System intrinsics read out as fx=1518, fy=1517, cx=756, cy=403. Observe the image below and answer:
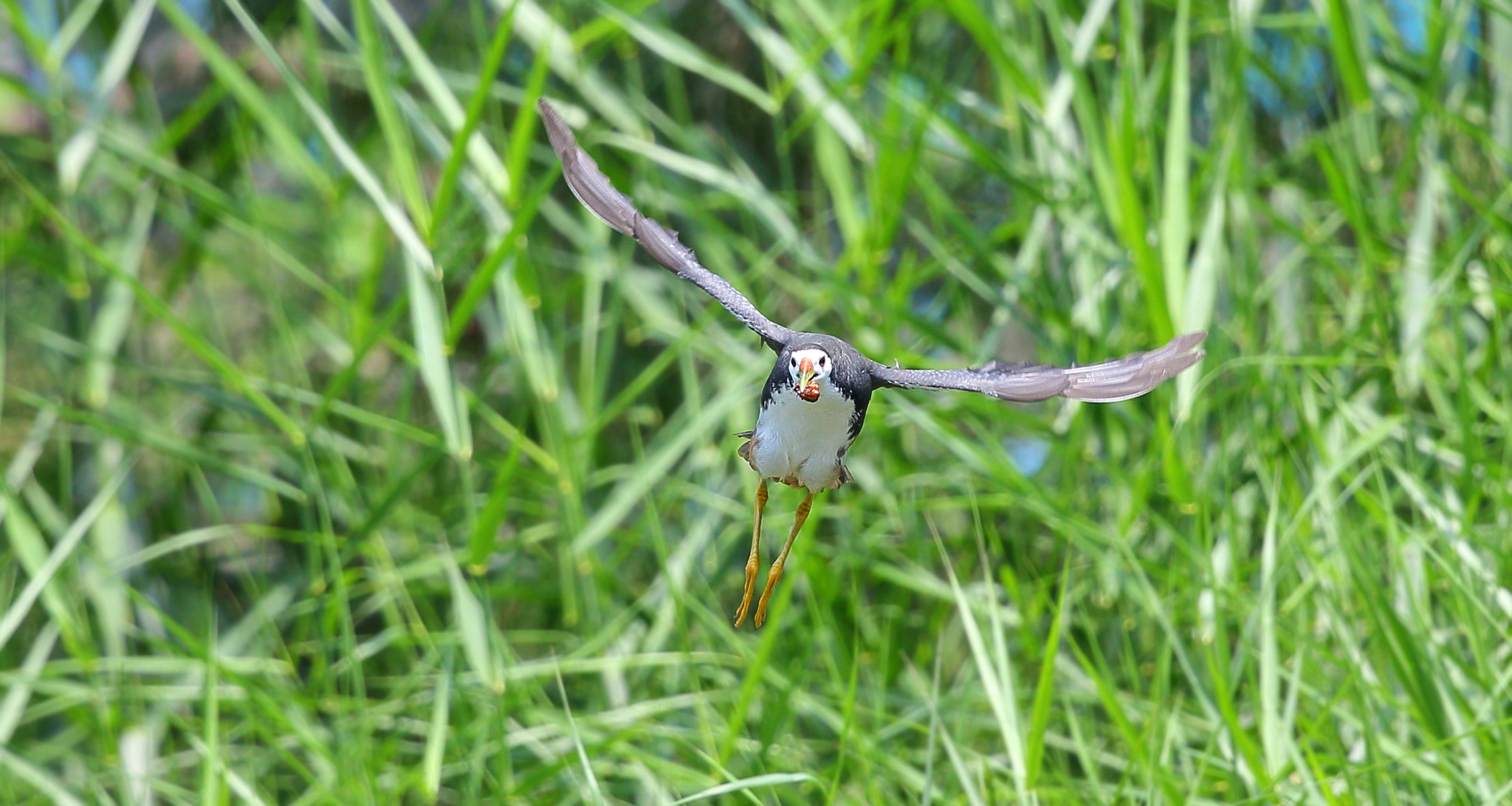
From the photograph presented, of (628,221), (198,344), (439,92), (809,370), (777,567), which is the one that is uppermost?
(439,92)

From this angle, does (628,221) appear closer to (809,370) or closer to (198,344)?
(809,370)

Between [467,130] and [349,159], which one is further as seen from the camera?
[349,159]

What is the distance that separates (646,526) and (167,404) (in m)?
1.24

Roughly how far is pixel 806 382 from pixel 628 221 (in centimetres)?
33

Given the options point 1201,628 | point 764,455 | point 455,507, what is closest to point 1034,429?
point 1201,628

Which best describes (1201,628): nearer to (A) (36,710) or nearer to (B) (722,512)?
(B) (722,512)

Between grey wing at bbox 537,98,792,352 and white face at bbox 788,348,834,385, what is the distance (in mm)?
131

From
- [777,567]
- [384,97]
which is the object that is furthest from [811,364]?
[384,97]

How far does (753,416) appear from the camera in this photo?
8.54 feet

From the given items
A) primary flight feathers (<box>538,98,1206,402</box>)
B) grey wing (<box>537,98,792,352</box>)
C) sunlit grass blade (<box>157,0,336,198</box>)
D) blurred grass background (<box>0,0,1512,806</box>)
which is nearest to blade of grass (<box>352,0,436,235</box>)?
blurred grass background (<box>0,0,1512,806</box>)

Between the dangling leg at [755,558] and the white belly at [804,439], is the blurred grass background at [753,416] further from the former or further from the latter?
the white belly at [804,439]

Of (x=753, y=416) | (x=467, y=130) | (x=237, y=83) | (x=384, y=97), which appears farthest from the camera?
(x=753, y=416)

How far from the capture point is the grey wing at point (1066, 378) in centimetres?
94

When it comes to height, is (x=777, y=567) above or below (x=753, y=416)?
below
